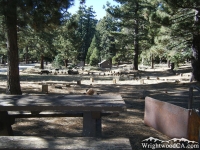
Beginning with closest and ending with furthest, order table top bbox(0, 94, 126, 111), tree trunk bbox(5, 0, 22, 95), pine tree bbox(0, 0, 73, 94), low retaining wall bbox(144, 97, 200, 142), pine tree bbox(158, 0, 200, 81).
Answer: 1. low retaining wall bbox(144, 97, 200, 142)
2. table top bbox(0, 94, 126, 111)
3. pine tree bbox(0, 0, 73, 94)
4. tree trunk bbox(5, 0, 22, 95)
5. pine tree bbox(158, 0, 200, 81)

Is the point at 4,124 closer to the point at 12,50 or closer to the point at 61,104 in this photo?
the point at 61,104

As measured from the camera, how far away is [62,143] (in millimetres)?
2775

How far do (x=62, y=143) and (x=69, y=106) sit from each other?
45.2 inches

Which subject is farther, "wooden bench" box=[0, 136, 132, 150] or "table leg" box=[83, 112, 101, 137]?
"table leg" box=[83, 112, 101, 137]

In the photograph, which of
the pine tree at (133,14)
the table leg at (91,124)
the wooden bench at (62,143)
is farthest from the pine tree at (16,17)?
the pine tree at (133,14)

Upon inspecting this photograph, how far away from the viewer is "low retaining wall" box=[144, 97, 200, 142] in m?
3.67

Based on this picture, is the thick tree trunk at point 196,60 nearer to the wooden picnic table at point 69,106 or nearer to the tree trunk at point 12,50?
the tree trunk at point 12,50

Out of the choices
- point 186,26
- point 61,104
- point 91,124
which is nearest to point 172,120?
point 91,124

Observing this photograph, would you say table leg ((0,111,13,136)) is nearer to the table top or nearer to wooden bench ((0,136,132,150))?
the table top

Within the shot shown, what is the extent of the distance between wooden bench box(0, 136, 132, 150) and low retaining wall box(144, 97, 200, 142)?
1425 mm

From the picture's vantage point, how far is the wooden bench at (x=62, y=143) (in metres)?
2.65

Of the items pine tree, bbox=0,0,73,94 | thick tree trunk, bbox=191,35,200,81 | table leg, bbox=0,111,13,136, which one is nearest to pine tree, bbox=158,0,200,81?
thick tree trunk, bbox=191,35,200,81

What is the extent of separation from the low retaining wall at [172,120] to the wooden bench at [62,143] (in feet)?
4.68

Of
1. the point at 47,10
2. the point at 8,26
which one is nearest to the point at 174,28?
the point at 47,10
